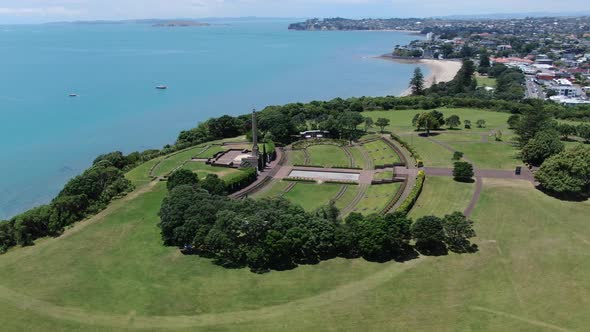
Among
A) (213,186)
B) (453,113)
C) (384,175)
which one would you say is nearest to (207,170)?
(213,186)

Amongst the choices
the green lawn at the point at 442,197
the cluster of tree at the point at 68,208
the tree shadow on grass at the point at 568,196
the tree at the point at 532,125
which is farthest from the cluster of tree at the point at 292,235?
the tree at the point at 532,125

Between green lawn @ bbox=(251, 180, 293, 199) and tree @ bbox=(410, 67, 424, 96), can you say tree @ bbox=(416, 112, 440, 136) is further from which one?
tree @ bbox=(410, 67, 424, 96)

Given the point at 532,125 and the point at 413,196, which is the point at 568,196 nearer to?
the point at 413,196

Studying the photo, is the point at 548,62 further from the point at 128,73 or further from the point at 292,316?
A: the point at 292,316

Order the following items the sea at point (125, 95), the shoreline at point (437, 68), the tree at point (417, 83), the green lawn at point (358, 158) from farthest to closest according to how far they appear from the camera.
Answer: the shoreline at point (437, 68), the tree at point (417, 83), the sea at point (125, 95), the green lawn at point (358, 158)

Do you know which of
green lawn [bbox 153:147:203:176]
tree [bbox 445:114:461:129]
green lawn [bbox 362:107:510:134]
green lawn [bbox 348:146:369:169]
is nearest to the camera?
green lawn [bbox 348:146:369:169]

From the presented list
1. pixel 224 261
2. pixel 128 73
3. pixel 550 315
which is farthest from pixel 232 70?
pixel 550 315

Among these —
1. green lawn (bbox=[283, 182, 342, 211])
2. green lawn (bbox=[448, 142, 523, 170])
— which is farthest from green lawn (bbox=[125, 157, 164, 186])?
green lawn (bbox=[448, 142, 523, 170])

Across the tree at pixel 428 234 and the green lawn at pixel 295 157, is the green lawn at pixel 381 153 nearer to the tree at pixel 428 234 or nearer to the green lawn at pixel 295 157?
the green lawn at pixel 295 157
